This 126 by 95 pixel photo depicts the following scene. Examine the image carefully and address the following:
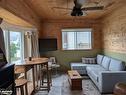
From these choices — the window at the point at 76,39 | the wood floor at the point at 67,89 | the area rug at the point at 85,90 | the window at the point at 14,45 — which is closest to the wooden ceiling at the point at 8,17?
the window at the point at 14,45

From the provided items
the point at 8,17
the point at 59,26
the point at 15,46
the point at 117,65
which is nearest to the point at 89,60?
the point at 59,26

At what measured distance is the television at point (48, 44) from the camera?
833cm

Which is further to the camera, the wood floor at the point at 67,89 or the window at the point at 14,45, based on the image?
the wood floor at the point at 67,89

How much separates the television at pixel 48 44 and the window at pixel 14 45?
76.2 inches

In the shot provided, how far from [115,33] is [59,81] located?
261 centimetres

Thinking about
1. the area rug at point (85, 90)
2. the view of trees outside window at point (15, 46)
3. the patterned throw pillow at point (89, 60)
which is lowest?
the area rug at point (85, 90)

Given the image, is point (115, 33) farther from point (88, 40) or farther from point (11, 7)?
point (11, 7)

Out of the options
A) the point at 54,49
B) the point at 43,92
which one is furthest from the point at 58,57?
the point at 43,92

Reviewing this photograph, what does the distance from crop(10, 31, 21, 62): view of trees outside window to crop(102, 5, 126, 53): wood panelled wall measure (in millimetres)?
3248

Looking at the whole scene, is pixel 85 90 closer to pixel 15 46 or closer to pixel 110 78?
pixel 110 78

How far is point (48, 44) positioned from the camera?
8445 mm

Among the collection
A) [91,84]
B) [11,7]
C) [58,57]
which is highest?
[11,7]

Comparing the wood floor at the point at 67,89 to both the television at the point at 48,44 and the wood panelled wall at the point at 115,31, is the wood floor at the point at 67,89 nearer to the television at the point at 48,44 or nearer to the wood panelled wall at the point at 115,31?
the wood panelled wall at the point at 115,31

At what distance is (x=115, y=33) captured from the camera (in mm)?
6859
